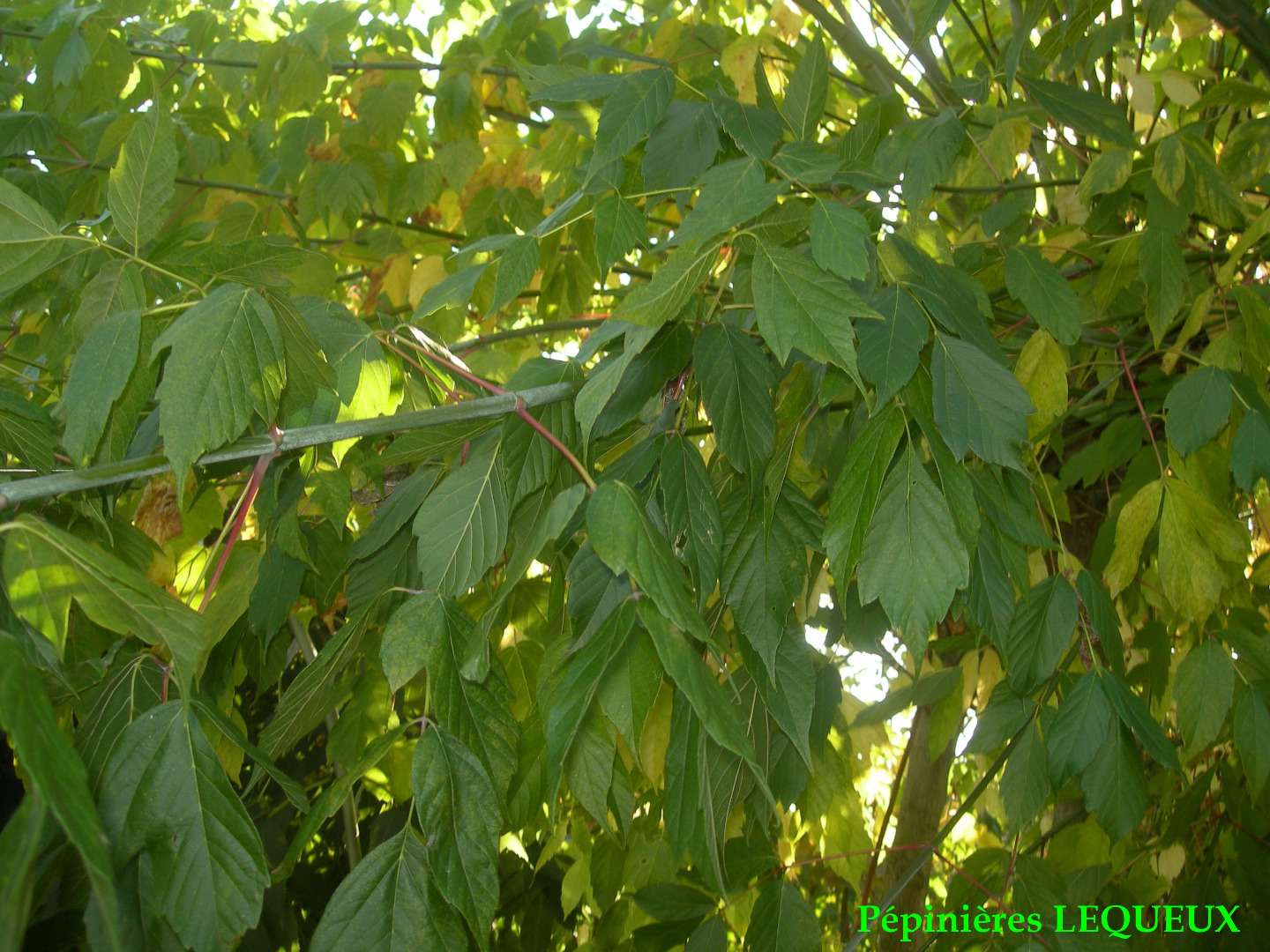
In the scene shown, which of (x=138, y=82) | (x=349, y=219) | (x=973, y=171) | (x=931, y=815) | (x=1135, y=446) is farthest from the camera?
(x=138, y=82)

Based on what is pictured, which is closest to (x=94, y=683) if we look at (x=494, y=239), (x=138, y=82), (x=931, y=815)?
(x=494, y=239)

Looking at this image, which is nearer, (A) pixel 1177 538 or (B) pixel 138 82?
(A) pixel 1177 538

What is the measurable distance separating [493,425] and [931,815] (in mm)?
1598

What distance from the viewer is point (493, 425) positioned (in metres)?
0.79

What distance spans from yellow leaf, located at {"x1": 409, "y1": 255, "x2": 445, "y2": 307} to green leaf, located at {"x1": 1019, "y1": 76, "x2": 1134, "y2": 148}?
999 millimetres

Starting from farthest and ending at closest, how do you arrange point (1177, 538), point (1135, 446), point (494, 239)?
point (1135, 446) → point (1177, 538) → point (494, 239)

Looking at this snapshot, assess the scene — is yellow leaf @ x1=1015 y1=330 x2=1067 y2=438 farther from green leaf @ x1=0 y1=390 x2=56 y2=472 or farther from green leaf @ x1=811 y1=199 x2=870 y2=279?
green leaf @ x1=0 y1=390 x2=56 y2=472

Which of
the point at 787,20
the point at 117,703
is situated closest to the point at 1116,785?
the point at 117,703

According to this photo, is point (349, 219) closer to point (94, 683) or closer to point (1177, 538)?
point (94, 683)

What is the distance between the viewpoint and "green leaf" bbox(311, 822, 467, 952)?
0.59 m

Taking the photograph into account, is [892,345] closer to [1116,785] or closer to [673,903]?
[1116,785]

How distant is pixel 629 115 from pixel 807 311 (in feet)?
0.95

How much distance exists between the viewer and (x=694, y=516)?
730 mm

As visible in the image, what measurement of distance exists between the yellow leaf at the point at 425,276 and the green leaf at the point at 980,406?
1.21m
